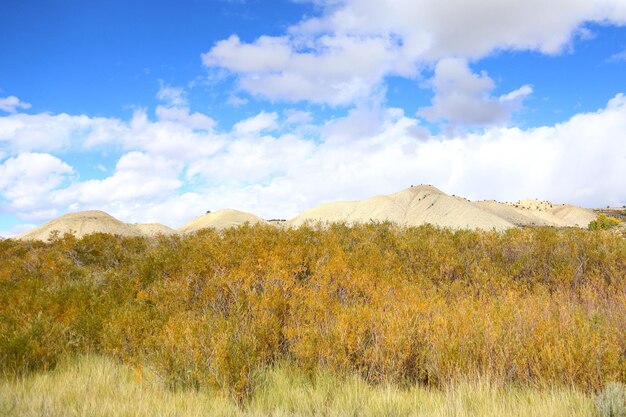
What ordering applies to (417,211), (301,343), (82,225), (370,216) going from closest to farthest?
(301,343) → (82,225) → (370,216) → (417,211)

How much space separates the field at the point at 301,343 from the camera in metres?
4.94

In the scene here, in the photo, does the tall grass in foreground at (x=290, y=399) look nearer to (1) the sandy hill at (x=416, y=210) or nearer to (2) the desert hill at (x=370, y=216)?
(2) the desert hill at (x=370, y=216)

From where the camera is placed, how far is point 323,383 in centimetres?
538

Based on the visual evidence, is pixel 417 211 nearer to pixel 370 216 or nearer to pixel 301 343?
pixel 370 216

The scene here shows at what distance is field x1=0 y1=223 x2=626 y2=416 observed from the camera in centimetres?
494

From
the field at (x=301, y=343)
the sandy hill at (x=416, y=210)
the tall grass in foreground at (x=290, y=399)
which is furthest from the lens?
the sandy hill at (x=416, y=210)

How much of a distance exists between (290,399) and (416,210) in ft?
271

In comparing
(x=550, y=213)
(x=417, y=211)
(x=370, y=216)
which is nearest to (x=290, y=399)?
(x=370, y=216)

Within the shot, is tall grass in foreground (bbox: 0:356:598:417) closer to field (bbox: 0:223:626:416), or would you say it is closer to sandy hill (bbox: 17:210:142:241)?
field (bbox: 0:223:626:416)

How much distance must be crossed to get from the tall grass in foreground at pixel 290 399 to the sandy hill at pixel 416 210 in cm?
6570

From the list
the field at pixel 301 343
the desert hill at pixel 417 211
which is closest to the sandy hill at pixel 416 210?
the desert hill at pixel 417 211

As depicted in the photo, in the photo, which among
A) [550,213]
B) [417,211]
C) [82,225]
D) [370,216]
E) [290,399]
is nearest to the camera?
[290,399]

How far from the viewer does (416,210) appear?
84.8 metres

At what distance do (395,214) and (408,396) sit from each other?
79.4 m
